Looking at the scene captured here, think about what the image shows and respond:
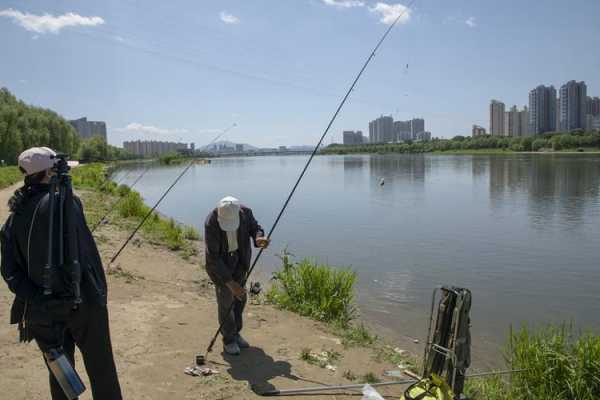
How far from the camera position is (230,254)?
5156 millimetres

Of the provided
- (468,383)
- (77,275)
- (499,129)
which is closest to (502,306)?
(468,383)

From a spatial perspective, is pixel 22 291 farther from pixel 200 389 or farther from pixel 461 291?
pixel 461 291

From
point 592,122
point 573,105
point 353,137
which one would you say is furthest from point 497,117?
point 353,137

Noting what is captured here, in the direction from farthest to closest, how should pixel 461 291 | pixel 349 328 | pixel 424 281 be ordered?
pixel 424 281
pixel 349 328
pixel 461 291

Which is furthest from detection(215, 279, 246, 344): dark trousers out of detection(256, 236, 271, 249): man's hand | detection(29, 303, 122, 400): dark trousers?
detection(29, 303, 122, 400): dark trousers

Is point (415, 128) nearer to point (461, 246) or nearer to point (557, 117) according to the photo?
point (461, 246)

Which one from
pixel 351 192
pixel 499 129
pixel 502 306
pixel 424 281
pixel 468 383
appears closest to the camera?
pixel 468 383

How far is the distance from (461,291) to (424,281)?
743 cm

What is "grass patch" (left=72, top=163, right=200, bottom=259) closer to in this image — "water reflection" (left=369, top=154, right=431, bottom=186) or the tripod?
the tripod

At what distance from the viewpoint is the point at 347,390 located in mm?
4637

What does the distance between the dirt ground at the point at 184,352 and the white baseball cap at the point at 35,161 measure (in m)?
2.07

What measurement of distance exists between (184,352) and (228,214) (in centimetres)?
165

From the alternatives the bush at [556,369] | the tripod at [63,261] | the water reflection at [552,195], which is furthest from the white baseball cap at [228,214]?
the water reflection at [552,195]

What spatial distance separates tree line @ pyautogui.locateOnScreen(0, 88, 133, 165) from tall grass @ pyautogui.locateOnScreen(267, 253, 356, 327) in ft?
112
